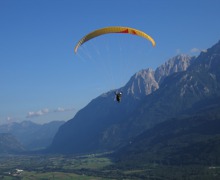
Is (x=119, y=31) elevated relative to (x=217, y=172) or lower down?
elevated

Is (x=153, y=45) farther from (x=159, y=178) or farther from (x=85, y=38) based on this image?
(x=159, y=178)

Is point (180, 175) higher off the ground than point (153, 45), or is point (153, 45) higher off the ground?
point (153, 45)

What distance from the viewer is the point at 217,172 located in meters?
190

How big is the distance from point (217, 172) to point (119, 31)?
156120 millimetres

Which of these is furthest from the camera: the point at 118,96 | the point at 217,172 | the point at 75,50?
the point at 217,172

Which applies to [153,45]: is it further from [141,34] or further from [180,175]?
[180,175]

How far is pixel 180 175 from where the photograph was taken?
7830 inches

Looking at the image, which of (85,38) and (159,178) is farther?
(159,178)

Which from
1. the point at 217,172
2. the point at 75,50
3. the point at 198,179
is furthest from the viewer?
the point at 217,172

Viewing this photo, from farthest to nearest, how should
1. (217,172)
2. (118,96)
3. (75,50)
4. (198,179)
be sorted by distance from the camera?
1. (217,172)
2. (198,179)
3. (118,96)
4. (75,50)

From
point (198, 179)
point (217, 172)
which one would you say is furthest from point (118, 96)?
point (217, 172)

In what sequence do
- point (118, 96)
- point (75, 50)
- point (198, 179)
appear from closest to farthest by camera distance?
1. point (75, 50)
2. point (118, 96)
3. point (198, 179)

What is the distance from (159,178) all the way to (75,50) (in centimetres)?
15987

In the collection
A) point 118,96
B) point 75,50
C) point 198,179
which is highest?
point 75,50
